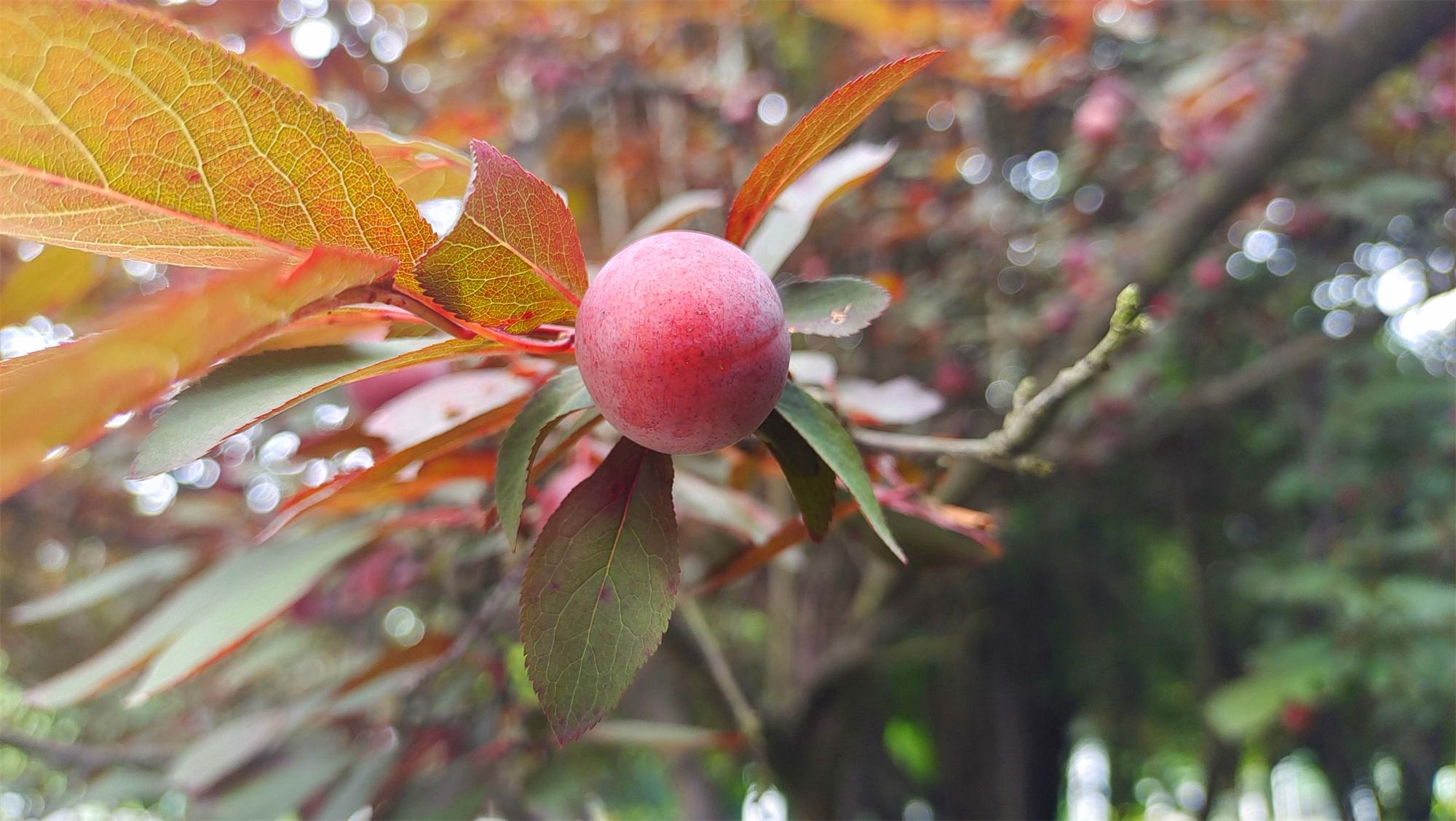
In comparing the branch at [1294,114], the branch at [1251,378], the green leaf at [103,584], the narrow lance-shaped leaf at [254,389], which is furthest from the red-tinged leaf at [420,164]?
the branch at [1251,378]

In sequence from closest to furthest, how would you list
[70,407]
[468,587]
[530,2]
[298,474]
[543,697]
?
[70,407], [543,697], [468,587], [298,474], [530,2]

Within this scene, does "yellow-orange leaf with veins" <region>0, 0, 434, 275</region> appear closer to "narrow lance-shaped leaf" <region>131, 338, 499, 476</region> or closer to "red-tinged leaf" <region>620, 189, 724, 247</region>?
"narrow lance-shaped leaf" <region>131, 338, 499, 476</region>

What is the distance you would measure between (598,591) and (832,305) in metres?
0.19

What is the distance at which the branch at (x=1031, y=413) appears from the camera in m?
0.39

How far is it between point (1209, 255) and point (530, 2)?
5.83ft

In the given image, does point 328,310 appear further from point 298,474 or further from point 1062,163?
point 1062,163

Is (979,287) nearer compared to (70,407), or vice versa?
(70,407)

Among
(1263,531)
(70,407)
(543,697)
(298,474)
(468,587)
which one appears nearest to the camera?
(70,407)

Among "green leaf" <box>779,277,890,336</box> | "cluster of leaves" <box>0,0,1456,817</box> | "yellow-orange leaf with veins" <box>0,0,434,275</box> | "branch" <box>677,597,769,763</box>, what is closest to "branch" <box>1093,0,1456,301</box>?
"cluster of leaves" <box>0,0,1456,817</box>

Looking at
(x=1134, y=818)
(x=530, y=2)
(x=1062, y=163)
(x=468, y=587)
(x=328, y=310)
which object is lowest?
(x=1134, y=818)

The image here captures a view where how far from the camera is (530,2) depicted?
→ 6.64 feet

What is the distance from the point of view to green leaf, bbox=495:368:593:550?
387 mm

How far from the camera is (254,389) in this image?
0.37m


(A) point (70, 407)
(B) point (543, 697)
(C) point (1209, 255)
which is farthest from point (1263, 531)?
(A) point (70, 407)
